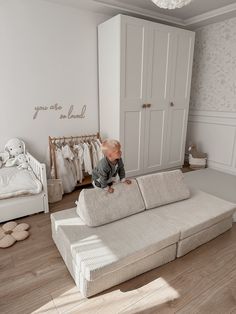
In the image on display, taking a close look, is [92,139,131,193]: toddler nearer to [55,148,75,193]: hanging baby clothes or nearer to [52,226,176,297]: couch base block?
[52,226,176,297]: couch base block

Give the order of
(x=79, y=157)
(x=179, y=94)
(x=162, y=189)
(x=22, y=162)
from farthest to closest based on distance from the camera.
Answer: (x=179, y=94), (x=79, y=157), (x=22, y=162), (x=162, y=189)

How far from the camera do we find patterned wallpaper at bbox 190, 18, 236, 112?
11.2ft

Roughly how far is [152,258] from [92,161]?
1767 millimetres

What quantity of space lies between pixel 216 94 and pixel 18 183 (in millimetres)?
3262

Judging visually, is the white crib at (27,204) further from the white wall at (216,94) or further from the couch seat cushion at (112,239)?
the white wall at (216,94)

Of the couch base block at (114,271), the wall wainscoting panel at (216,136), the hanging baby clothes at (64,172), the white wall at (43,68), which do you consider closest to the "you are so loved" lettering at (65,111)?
the white wall at (43,68)

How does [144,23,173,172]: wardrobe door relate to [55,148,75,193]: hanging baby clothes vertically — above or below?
above

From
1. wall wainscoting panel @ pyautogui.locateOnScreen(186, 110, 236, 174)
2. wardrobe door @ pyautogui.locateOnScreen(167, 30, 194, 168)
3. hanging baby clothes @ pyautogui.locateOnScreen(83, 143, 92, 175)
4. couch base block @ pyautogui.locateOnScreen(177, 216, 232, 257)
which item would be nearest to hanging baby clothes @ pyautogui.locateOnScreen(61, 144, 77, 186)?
hanging baby clothes @ pyautogui.locateOnScreen(83, 143, 92, 175)

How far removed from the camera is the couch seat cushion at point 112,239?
1388mm

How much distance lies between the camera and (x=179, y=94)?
Result: 3504 mm

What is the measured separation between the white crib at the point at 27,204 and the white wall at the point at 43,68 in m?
0.71

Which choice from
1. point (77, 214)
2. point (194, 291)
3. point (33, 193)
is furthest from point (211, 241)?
point (33, 193)

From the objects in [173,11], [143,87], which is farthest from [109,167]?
[173,11]

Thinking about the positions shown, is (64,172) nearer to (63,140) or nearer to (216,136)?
(63,140)
